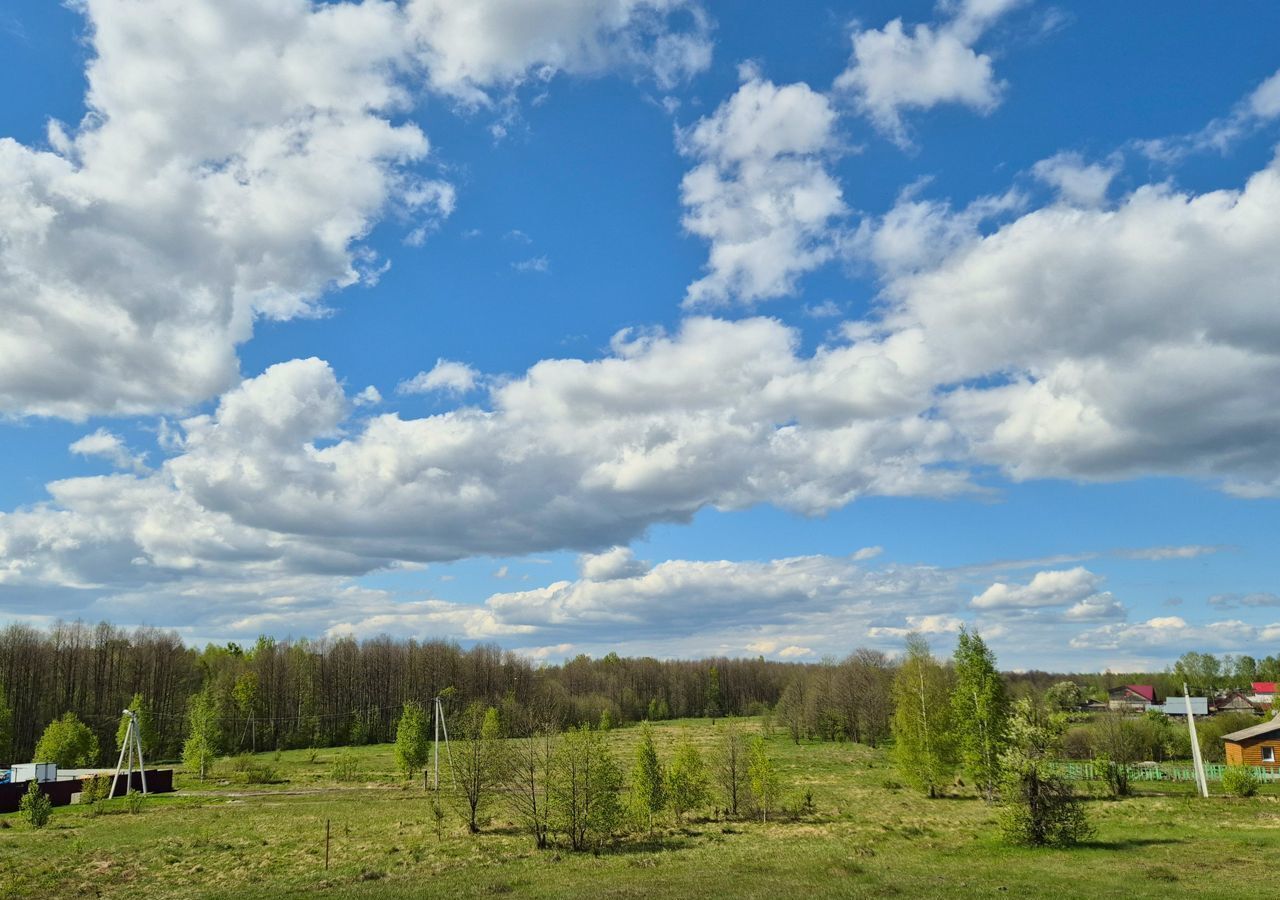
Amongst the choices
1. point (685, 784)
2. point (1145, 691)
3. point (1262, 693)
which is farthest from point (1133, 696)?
point (685, 784)

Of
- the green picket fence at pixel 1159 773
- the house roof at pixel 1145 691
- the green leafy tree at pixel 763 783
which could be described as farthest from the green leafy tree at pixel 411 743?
the house roof at pixel 1145 691

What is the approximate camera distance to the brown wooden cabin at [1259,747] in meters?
71.9

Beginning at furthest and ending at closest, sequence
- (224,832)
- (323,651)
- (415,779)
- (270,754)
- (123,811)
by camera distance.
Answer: (323,651) → (270,754) → (415,779) → (123,811) → (224,832)

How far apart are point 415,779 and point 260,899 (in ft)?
173

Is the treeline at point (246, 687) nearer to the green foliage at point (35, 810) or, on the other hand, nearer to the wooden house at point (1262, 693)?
the green foliage at point (35, 810)

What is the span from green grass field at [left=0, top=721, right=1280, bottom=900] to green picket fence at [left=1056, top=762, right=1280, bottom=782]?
10.8 metres

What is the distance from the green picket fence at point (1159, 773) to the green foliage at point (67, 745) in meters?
93.1

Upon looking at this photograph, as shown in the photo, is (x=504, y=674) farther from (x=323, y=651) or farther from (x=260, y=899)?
(x=260, y=899)

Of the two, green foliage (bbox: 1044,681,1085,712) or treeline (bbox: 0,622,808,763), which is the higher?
treeline (bbox: 0,622,808,763)

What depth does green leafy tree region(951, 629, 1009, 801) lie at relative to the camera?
2152 inches

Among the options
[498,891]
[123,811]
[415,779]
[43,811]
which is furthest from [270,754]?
[498,891]

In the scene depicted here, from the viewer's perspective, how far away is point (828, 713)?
119750 mm

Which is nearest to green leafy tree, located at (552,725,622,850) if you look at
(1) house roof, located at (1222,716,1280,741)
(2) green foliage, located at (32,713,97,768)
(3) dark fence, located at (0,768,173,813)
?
(3) dark fence, located at (0,768,173,813)

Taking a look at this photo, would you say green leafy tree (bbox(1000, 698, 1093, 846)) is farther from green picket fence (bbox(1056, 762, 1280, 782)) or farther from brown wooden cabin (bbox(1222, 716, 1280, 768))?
brown wooden cabin (bbox(1222, 716, 1280, 768))
